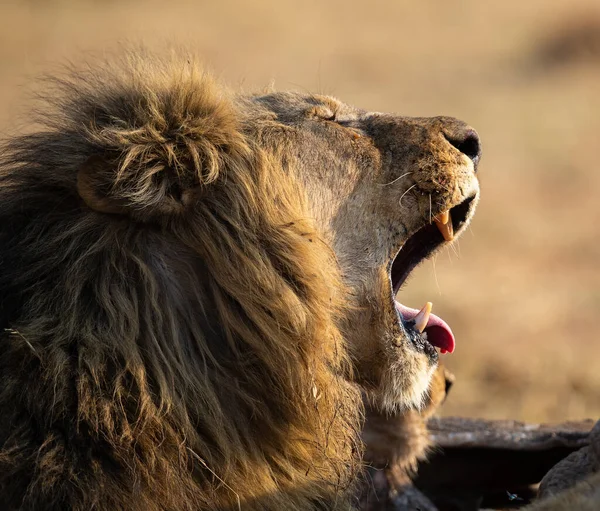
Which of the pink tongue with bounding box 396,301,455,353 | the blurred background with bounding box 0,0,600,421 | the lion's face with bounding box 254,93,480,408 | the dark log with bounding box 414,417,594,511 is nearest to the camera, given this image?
the lion's face with bounding box 254,93,480,408

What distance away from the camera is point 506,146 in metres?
12.9

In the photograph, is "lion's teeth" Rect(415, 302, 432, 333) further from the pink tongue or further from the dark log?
the dark log

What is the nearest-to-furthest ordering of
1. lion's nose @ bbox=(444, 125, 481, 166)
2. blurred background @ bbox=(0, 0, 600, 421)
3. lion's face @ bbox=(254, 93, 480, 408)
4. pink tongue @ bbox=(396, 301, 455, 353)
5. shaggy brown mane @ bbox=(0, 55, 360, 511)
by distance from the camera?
shaggy brown mane @ bbox=(0, 55, 360, 511) < lion's face @ bbox=(254, 93, 480, 408) < lion's nose @ bbox=(444, 125, 481, 166) < pink tongue @ bbox=(396, 301, 455, 353) < blurred background @ bbox=(0, 0, 600, 421)

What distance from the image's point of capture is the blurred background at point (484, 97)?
6.72 m

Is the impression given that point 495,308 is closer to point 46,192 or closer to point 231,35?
point 46,192

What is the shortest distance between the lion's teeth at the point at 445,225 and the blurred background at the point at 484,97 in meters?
1.35

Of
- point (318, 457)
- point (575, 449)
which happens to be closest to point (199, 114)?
point (318, 457)

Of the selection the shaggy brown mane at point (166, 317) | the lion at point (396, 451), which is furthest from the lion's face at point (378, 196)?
the lion at point (396, 451)

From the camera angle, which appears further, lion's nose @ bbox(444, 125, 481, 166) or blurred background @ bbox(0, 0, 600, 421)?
blurred background @ bbox(0, 0, 600, 421)

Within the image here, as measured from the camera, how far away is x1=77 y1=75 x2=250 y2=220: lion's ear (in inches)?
106

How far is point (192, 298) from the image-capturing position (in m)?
2.80

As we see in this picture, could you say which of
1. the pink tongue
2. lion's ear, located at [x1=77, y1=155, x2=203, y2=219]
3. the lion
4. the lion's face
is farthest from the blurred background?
lion's ear, located at [x1=77, y1=155, x2=203, y2=219]

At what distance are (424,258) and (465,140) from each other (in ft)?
1.40

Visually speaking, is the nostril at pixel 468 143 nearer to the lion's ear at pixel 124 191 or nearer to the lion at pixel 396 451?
the lion at pixel 396 451
